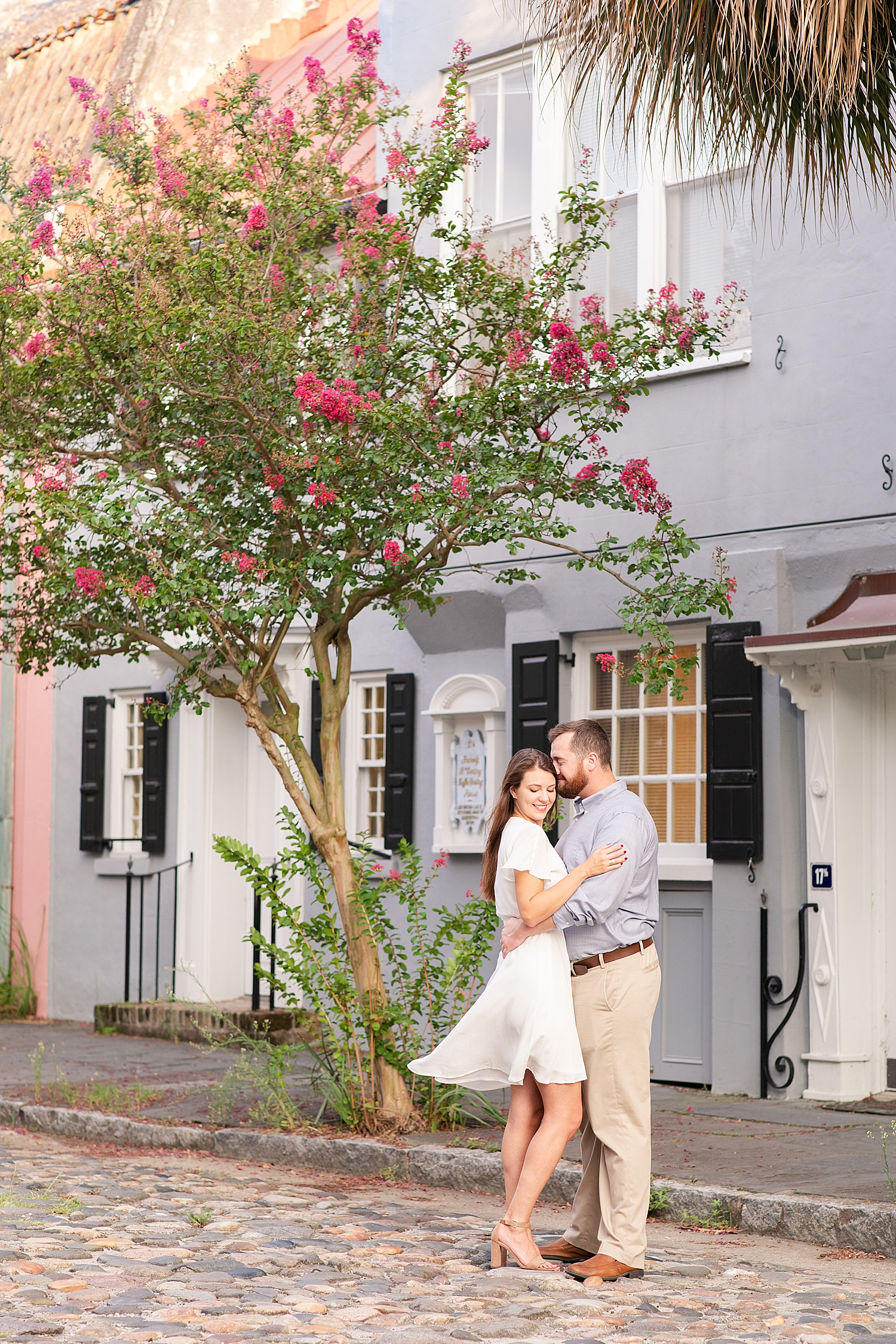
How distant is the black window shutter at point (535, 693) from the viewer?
10914mm

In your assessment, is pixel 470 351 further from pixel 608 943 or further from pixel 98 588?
pixel 608 943

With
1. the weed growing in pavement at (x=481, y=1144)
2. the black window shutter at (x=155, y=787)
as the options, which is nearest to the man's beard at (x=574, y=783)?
the weed growing in pavement at (x=481, y=1144)

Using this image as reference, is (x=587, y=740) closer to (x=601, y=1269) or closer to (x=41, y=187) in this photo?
(x=601, y=1269)

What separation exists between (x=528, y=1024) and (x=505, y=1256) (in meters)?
0.82

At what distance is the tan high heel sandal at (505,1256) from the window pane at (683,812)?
4.84 m

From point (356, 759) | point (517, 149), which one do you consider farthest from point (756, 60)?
point (356, 759)

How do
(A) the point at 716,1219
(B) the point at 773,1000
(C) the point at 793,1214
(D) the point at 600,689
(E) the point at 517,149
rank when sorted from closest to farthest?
(C) the point at 793,1214, (A) the point at 716,1219, (B) the point at 773,1000, (D) the point at 600,689, (E) the point at 517,149

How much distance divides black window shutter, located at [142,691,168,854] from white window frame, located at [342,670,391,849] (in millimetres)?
2154

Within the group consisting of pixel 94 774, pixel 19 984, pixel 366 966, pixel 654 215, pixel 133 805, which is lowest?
pixel 19 984

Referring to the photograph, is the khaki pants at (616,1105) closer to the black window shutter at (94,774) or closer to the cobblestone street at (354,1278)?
the cobblestone street at (354,1278)

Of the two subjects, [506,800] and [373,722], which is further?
[373,722]

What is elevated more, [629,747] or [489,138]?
[489,138]

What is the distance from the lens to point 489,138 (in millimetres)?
11820

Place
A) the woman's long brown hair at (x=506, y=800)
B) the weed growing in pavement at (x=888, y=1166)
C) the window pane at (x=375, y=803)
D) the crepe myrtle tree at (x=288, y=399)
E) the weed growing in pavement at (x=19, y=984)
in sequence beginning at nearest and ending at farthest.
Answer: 1. the woman's long brown hair at (x=506, y=800)
2. the weed growing in pavement at (x=888, y=1166)
3. the crepe myrtle tree at (x=288, y=399)
4. the window pane at (x=375, y=803)
5. the weed growing in pavement at (x=19, y=984)
